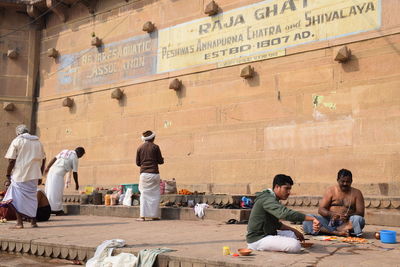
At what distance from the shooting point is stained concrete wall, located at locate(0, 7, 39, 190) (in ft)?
48.2

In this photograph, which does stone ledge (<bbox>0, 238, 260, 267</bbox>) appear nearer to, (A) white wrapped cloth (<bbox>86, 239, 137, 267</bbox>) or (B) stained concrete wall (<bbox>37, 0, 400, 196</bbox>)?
(A) white wrapped cloth (<bbox>86, 239, 137, 267</bbox>)

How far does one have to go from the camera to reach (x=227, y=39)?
1063 cm

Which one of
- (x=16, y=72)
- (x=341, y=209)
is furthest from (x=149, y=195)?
(x=16, y=72)

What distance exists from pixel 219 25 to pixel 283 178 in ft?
21.8

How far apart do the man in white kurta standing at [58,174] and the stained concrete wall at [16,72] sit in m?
5.78

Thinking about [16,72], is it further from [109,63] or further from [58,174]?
[58,174]

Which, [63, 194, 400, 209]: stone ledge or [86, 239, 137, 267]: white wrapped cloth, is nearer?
[86, 239, 137, 267]: white wrapped cloth

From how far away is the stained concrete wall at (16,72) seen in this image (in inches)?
579

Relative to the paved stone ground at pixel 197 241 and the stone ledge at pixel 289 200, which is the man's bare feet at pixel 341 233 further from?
Answer: the stone ledge at pixel 289 200

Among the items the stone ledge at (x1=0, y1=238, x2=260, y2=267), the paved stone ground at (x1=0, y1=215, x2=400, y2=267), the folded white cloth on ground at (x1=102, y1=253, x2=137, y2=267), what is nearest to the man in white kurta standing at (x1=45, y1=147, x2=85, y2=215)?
the paved stone ground at (x1=0, y1=215, x2=400, y2=267)

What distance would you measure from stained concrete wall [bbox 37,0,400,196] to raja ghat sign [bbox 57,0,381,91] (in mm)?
210

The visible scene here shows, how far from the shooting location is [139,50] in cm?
1251

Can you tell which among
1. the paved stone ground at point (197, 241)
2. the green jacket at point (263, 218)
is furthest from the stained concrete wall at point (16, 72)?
the green jacket at point (263, 218)

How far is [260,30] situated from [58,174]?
16.7 ft
